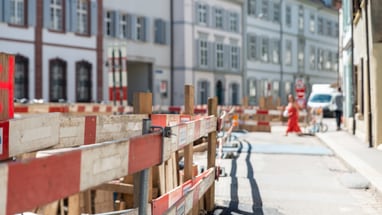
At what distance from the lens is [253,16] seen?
51.5m

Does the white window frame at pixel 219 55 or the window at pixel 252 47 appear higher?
the window at pixel 252 47

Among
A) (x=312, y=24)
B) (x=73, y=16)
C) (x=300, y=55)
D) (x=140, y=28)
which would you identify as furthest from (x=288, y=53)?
(x=73, y=16)

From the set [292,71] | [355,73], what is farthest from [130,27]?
[292,71]

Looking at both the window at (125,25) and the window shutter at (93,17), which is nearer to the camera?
the window shutter at (93,17)

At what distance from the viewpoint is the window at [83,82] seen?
33.3 m

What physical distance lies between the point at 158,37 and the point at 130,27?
3178 millimetres

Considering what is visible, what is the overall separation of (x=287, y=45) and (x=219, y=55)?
1238cm

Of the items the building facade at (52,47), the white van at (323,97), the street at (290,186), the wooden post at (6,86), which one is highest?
the building facade at (52,47)

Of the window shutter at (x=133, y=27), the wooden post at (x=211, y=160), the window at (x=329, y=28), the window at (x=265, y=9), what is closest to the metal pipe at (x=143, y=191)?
the wooden post at (x=211, y=160)

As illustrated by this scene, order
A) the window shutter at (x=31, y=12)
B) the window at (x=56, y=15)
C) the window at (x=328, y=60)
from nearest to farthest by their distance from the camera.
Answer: the window shutter at (x=31, y=12) < the window at (x=56, y=15) < the window at (x=328, y=60)

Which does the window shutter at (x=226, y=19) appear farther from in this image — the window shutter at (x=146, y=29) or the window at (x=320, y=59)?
the window at (x=320, y=59)

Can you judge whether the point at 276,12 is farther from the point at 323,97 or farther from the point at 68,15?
the point at 68,15

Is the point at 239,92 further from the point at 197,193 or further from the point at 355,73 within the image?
the point at 197,193

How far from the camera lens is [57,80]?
3194cm
